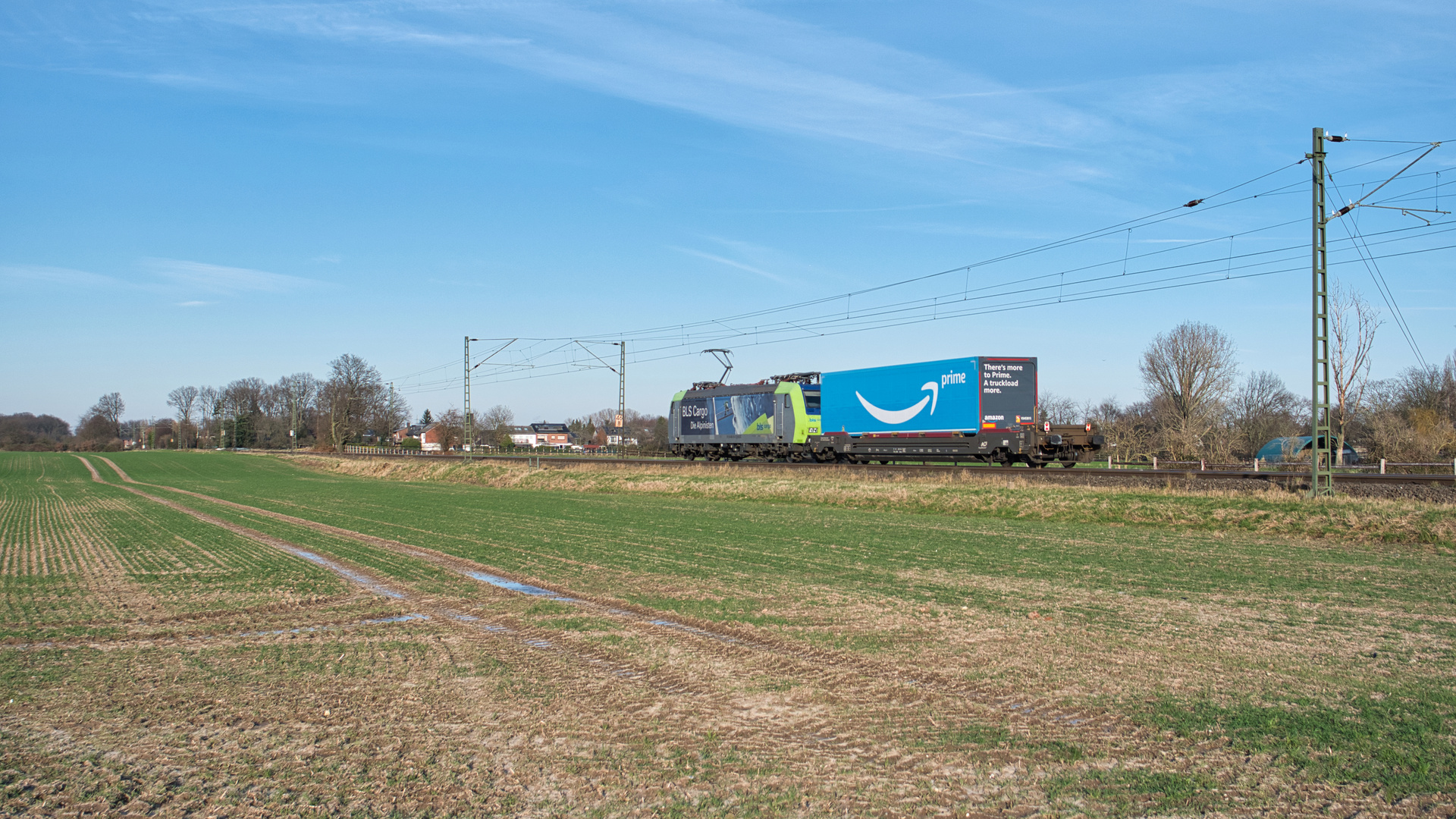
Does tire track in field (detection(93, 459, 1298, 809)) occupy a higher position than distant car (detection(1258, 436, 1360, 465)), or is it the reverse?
distant car (detection(1258, 436, 1360, 465))

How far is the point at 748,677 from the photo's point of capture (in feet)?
23.4

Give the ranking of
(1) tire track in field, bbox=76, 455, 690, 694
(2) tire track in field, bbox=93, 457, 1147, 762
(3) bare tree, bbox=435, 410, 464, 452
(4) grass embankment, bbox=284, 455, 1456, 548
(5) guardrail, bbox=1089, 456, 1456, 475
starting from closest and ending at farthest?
(2) tire track in field, bbox=93, 457, 1147, 762
(1) tire track in field, bbox=76, 455, 690, 694
(4) grass embankment, bbox=284, 455, 1456, 548
(5) guardrail, bbox=1089, 456, 1456, 475
(3) bare tree, bbox=435, 410, 464, 452

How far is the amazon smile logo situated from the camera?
105 ft

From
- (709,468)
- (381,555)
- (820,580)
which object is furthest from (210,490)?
(820,580)

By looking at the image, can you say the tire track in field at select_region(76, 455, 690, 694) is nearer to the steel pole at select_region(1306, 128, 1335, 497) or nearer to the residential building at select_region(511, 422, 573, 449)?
the steel pole at select_region(1306, 128, 1335, 497)

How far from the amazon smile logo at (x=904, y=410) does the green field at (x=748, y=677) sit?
622 inches

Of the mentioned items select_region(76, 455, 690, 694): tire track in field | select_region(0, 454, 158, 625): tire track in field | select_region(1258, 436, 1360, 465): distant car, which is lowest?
select_region(0, 454, 158, 625): tire track in field

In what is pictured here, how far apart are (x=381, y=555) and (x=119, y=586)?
392 centimetres

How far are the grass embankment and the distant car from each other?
836 inches

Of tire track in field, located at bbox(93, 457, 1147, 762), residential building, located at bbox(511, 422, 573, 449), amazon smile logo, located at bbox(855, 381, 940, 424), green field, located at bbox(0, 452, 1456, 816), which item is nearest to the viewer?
green field, located at bbox(0, 452, 1456, 816)

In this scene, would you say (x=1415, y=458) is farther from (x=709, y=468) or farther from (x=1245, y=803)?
(x=1245, y=803)

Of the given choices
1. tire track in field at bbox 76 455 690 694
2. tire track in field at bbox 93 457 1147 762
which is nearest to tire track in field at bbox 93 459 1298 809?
tire track in field at bbox 93 457 1147 762

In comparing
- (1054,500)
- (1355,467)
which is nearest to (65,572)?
(1054,500)

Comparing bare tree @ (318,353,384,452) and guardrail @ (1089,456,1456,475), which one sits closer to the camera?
guardrail @ (1089,456,1456,475)
